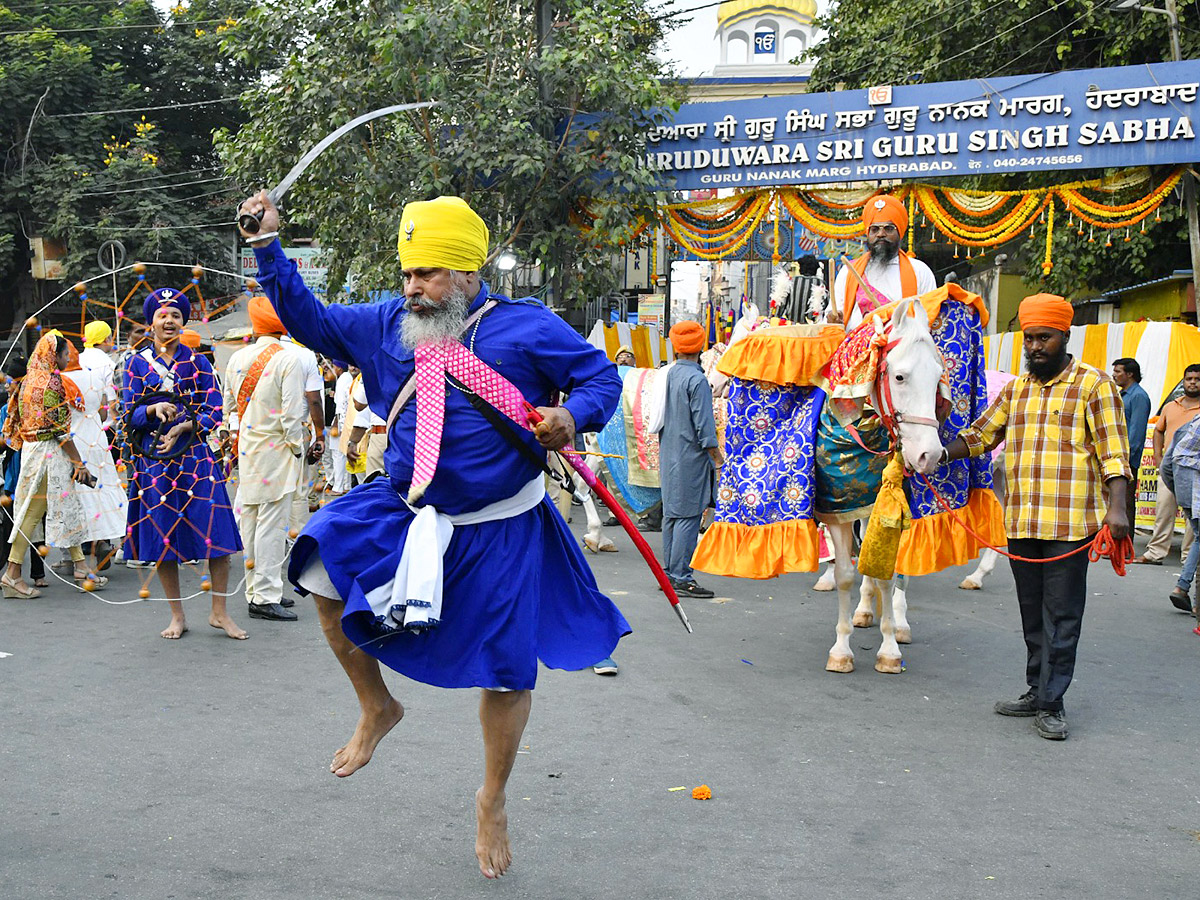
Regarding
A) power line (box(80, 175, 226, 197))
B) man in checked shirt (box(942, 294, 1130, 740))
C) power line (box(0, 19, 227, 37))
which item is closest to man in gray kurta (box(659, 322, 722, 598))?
man in checked shirt (box(942, 294, 1130, 740))

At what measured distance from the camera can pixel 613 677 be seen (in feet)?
21.2

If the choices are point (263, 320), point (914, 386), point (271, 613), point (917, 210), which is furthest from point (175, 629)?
point (917, 210)

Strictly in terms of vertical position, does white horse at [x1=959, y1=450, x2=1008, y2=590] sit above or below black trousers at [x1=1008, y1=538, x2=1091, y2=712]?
below

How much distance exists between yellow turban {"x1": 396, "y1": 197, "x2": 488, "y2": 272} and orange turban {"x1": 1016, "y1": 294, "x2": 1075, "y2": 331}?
277 centimetres

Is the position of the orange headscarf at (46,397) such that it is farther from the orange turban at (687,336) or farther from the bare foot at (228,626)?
the orange turban at (687,336)

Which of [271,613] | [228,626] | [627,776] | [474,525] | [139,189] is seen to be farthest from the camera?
[139,189]

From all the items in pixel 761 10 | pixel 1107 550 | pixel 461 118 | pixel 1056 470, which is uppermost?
pixel 761 10

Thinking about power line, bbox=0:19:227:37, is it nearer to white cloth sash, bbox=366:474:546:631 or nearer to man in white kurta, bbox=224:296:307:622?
man in white kurta, bbox=224:296:307:622

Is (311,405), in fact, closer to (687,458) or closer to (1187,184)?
(687,458)

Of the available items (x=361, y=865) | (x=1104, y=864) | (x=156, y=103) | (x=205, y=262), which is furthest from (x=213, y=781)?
(x=156, y=103)

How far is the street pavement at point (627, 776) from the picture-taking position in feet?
12.6

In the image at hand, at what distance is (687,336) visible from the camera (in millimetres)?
8844

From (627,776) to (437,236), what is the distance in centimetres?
227

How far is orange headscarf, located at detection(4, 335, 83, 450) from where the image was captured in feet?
28.2
